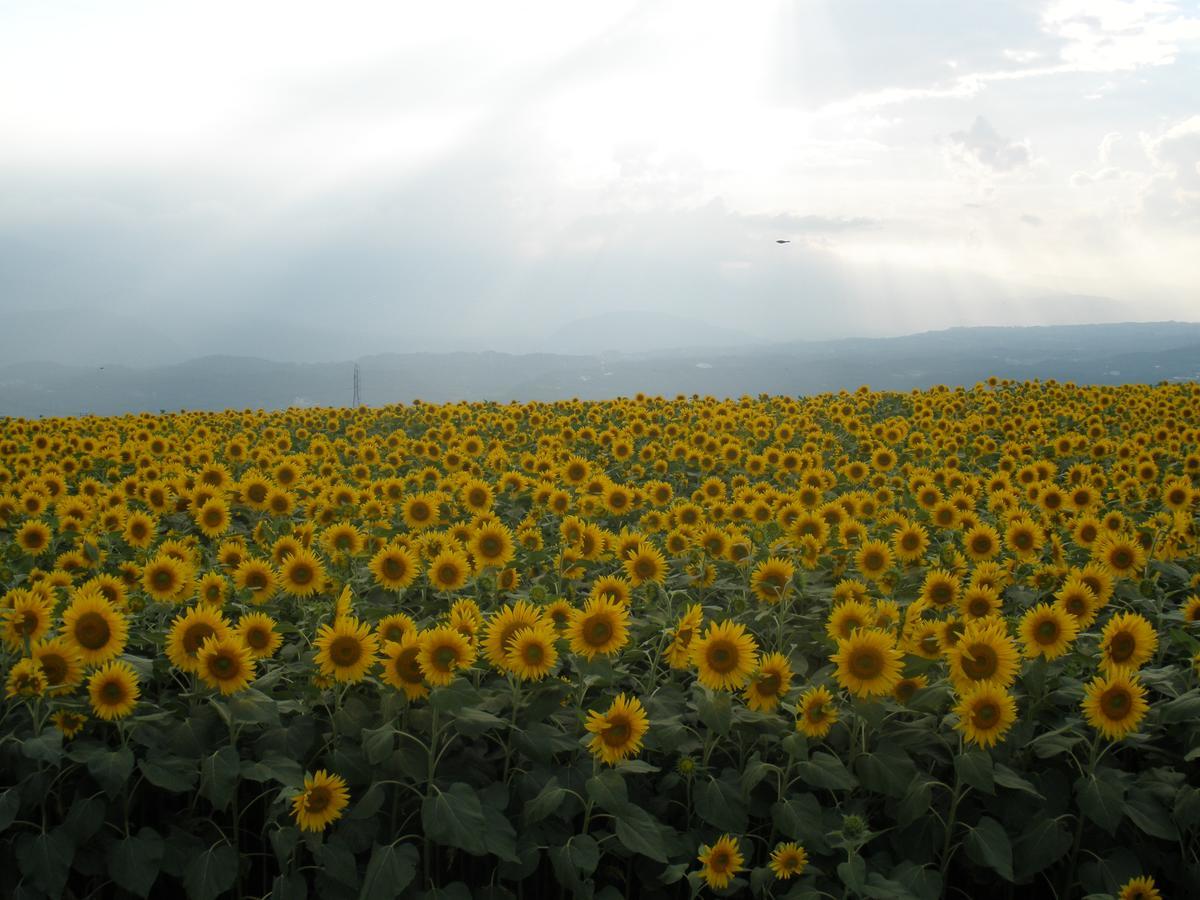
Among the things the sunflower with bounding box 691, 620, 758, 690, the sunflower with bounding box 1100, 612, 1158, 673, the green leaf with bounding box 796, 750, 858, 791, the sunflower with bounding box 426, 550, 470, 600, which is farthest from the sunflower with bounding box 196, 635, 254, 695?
the sunflower with bounding box 1100, 612, 1158, 673

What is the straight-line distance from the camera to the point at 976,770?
4.36 m

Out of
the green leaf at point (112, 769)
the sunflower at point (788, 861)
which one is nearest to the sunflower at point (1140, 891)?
the sunflower at point (788, 861)

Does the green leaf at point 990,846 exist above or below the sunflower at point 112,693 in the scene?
below

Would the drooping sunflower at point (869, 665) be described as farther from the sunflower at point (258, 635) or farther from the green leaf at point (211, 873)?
the green leaf at point (211, 873)

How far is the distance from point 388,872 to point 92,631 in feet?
7.03

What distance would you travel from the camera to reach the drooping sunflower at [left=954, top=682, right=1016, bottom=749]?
4391mm

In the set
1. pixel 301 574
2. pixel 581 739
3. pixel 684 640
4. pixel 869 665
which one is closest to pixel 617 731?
pixel 581 739

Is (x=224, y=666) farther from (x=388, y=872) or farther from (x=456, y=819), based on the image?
(x=456, y=819)

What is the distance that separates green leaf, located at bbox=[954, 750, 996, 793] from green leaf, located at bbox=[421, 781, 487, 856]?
246cm

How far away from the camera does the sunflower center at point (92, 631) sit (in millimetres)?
4621

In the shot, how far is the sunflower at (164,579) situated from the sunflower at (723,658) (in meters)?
3.77

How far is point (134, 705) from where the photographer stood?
14.9ft

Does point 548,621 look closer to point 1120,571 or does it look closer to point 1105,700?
point 1105,700

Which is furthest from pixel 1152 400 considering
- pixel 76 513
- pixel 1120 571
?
pixel 76 513
